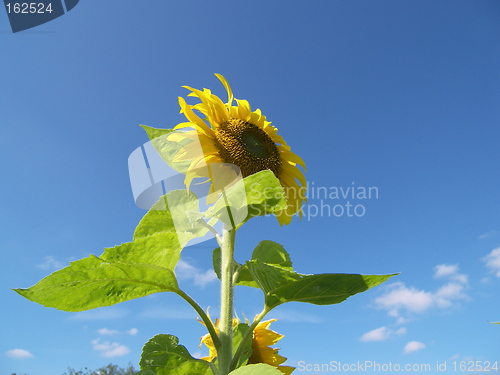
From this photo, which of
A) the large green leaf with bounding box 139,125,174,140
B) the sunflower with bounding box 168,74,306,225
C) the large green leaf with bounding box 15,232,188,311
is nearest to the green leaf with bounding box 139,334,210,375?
the large green leaf with bounding box 15,232,188,311

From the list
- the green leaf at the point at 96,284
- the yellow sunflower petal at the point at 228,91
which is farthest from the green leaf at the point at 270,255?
the yellow sunflower petal at the point at 228,91

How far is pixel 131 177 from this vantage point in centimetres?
227

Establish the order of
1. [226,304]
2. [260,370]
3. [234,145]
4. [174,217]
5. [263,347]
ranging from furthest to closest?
[263,347] → [234,145] → [174,217] → [226,304] → [260,370]

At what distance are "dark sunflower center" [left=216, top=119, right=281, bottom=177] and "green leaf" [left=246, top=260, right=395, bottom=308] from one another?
3.07ft

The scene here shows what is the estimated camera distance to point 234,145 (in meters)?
2.63

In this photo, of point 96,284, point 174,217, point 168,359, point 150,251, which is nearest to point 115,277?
point 96,284

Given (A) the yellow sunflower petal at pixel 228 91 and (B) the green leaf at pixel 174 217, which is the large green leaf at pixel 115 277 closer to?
(B) the green leaf at pixel 174 217

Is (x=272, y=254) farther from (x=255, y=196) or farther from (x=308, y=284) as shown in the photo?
(x=255, y=196)

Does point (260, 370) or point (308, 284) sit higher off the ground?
point (308, 284)

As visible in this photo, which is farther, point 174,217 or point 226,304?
point 174,217

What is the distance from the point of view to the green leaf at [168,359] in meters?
1.92

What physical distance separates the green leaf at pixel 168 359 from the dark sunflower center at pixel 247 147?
1.11 metres

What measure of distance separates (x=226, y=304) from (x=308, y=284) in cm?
43

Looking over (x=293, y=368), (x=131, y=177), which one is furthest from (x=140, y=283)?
(x=293, y=368)
